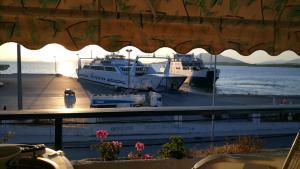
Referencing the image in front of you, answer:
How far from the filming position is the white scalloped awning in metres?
2.65

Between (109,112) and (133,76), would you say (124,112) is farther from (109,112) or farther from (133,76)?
(133,76)

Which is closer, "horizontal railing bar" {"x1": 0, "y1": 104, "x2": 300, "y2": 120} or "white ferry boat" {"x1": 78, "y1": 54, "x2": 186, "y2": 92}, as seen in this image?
"horizontal railing bar" {"x1": 0, "y1": 104, "x2": 300, "y2": 120}

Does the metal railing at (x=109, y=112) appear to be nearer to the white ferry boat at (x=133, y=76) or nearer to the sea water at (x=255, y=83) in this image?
the white ferry boat at (x=133, y=76)

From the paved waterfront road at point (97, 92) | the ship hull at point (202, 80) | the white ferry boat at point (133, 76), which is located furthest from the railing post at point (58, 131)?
the ship hull at point (202, 80)

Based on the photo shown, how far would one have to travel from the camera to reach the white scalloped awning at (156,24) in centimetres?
265

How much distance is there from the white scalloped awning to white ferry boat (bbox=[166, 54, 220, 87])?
114 ft

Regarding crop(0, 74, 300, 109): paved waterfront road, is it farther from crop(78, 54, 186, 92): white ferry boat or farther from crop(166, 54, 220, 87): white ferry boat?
crop(166, 54, 220, 87): white ferry boat

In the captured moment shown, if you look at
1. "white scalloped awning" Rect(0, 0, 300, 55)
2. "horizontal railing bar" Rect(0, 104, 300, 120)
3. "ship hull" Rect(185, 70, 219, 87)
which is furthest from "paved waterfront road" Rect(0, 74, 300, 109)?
"white scalloped awning" Rect(0, 0, 300, 55)

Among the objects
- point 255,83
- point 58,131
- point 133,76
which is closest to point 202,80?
point 133,76

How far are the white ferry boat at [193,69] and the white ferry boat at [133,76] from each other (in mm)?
3605

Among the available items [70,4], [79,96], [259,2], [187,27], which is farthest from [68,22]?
[79,96]

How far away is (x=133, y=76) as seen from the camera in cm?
3369

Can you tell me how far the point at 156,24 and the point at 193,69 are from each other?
36.8m

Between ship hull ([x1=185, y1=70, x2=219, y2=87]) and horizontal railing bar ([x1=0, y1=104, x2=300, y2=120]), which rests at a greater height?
horizontal railing bar ([x1=0, y1=104, x2=300, y2=120])
